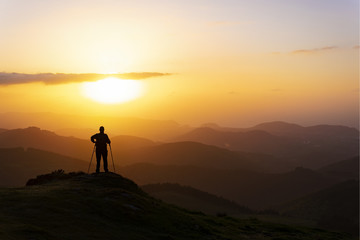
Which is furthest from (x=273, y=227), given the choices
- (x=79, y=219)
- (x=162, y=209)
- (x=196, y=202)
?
(x=196, y=202)

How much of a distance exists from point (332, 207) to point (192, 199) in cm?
5773

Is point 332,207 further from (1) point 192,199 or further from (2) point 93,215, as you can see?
(2) point 93,215

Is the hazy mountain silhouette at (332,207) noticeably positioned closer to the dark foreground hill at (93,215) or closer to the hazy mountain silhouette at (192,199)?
the hazy mountain silhouette at (192,199)

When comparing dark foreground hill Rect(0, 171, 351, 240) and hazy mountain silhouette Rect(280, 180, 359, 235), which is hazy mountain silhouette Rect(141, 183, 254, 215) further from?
dark foreground hill Rect(0, 171, 351, 240)

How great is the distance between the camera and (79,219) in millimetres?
19203

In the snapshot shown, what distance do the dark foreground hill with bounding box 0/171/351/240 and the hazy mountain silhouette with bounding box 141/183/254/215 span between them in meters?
120

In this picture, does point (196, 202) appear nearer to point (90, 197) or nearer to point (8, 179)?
point (8, 179)

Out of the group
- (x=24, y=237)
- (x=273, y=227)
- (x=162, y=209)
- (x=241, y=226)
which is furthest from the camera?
(x=273, y=227)

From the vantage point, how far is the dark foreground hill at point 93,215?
1736 centimetres

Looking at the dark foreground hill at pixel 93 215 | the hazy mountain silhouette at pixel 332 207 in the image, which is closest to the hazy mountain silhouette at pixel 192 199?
the hazy mountain silhouette at pixel 332 207

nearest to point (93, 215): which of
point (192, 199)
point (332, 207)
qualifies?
point (192, 199)

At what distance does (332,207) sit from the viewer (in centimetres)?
15288

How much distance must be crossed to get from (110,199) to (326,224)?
119 meters

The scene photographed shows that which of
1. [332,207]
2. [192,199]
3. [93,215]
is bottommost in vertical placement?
[332,207]
